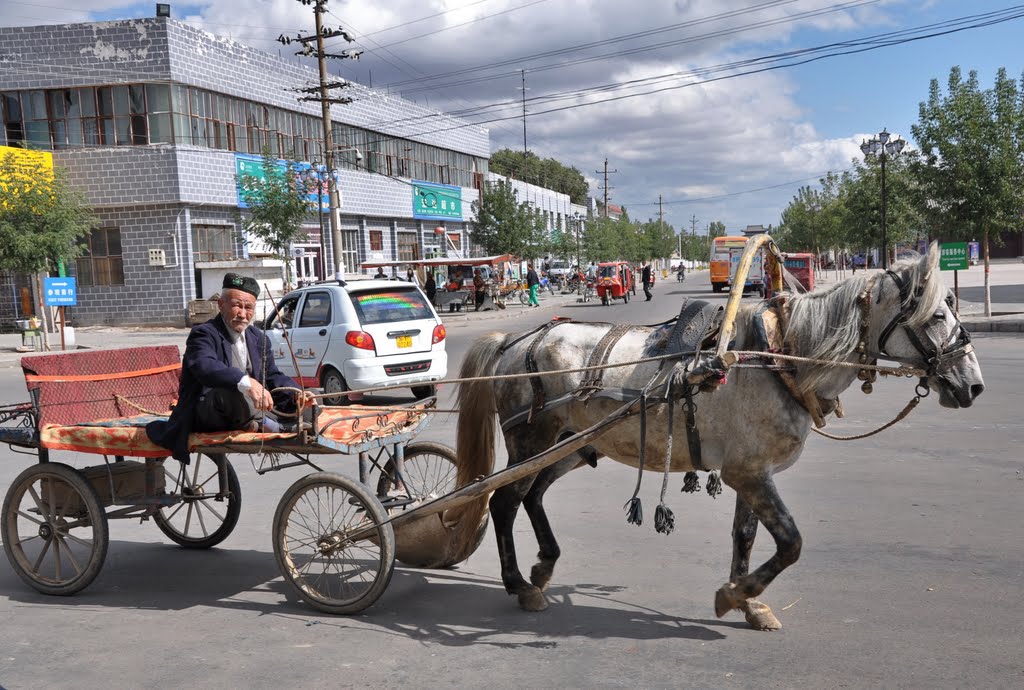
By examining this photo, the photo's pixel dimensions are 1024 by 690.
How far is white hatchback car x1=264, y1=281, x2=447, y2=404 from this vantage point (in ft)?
40.9

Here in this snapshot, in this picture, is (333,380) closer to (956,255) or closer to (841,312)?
(841,312)

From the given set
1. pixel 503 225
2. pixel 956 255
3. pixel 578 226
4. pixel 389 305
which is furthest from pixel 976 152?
pixel 578 226

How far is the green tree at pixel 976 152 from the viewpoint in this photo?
22.2m

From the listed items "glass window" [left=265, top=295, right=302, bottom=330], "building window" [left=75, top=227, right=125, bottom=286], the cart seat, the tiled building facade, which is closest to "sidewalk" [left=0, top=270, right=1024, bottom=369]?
"building window" [left=75, top=227, right=125, bottom=286]

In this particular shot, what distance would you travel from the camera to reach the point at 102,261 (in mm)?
32000

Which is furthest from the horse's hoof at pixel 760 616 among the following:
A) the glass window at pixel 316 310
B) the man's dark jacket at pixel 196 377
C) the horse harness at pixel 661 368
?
the glass window at pixel 316 310

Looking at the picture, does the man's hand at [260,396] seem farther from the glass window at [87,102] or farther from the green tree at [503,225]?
the green tree at [503,225]

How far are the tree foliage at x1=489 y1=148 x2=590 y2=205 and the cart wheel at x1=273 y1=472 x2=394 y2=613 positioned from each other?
95.8m

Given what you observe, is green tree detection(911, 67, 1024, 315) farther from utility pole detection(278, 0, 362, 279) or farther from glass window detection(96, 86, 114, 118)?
glass window detection(96, 86, 114, 118)

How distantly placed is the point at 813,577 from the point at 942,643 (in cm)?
104

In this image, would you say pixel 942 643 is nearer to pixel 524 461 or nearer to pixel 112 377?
pixel 524 461

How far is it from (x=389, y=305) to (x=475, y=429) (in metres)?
7.59

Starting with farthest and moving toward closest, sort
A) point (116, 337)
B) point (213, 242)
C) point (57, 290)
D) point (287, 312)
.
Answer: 1. point (213, 242)
2. point (116, 337)
3. point (57, 290)
4. point (287, 312)

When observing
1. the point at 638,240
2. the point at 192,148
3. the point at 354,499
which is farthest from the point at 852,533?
the point at 638,240
